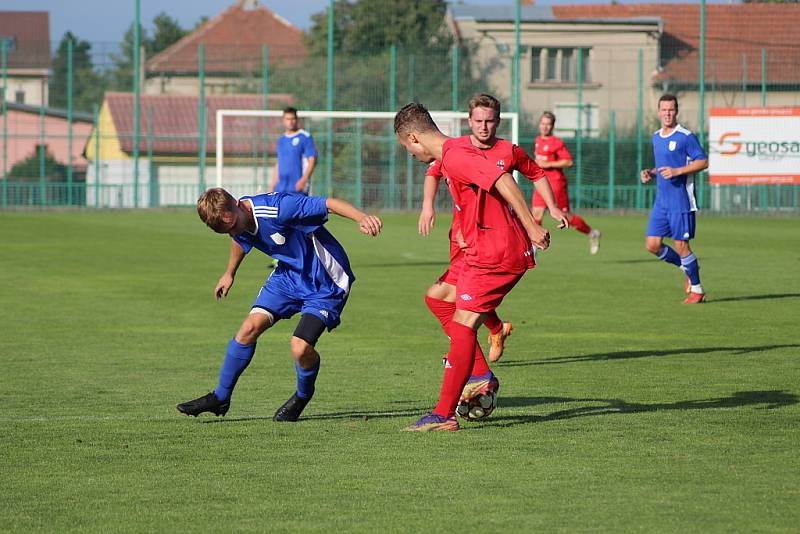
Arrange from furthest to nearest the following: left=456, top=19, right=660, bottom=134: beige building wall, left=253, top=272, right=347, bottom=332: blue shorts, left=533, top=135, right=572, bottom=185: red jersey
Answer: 1. left=456, top=19, right=660, bottom=134: beige building wall
2. left=533, top=135, right=572, bottom=185: red jersey
3. left=253, top=272, right=347, bottom=332: blue shorts

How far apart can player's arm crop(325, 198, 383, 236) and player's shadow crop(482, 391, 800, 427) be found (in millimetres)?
1302

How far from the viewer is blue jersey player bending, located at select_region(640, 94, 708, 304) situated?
1438 cm

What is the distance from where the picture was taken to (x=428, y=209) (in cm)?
825

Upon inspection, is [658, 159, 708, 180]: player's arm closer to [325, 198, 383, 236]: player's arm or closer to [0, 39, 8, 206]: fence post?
[325, 198, 383, 236]: player's arm

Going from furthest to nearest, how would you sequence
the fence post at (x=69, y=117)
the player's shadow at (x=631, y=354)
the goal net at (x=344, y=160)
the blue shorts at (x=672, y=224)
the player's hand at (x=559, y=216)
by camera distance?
1. the goal net at (x=344, y=160)
2. the fence post at (x=69, y=117)
3. the blue shorts at (x=672, y=224)
4. the player's shadow at (x=631, y=354)
5. the player's hand at (x=559, y=216)

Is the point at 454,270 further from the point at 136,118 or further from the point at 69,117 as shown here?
the point at 69,117

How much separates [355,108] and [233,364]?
3231 centimetres

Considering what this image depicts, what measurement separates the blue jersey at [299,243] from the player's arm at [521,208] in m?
0.98

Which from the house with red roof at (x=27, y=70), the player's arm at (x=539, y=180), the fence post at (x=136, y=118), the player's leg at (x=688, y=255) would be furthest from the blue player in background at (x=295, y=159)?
the house with red roof at (x=27, y=70)

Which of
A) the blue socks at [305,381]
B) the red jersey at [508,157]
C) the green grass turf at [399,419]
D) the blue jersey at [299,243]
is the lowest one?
the green grass turf at [399,419]

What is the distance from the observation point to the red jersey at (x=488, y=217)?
714 cm

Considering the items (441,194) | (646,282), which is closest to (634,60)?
(441,194)

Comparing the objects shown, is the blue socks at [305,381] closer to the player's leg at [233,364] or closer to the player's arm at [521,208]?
the player's leg at [233,364]

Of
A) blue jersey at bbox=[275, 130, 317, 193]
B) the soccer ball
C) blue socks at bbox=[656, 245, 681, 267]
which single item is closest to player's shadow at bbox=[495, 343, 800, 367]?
the soccer ball
